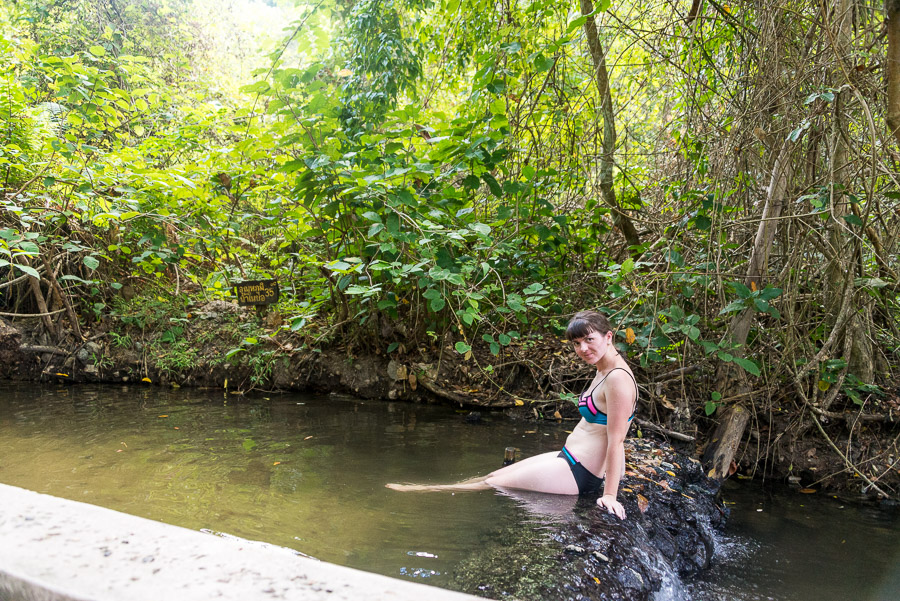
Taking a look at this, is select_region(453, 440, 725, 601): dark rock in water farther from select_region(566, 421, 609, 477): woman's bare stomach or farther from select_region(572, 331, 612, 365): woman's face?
select_region(572, 331, 612, 365): woman's face

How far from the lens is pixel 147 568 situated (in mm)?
810

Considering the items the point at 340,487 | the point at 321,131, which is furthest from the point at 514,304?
the point at 321,131

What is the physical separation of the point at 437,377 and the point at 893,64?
4328mm

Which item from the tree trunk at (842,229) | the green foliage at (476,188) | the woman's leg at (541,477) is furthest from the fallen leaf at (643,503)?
the tree trunk at (842,229)

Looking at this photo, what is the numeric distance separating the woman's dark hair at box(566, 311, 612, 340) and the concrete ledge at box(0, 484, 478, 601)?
2083 mm

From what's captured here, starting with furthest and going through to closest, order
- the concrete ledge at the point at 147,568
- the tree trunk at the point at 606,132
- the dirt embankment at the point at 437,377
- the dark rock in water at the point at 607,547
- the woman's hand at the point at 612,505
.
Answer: the tree trunk at the point at 606,132, the dirt embankment at the point at 437,377, the woman's hand at the point at 612,505, the dark rock in water at the point at 607,547, the concrete ledge at the point at 147,568

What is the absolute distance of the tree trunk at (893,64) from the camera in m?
2.65

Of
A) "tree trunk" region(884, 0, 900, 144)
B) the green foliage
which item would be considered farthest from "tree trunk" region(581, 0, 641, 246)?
"tree trunk" region(884, 0, 900, 144)

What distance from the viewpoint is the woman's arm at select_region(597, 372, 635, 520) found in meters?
2.62

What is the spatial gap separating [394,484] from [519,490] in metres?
0.75

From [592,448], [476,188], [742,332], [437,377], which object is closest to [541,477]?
[592,448]

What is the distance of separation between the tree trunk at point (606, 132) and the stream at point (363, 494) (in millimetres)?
2092

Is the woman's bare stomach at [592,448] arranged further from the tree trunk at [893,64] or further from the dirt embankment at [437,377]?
the tree trunk at [893,64]

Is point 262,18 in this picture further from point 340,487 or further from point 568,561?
point 568,561
